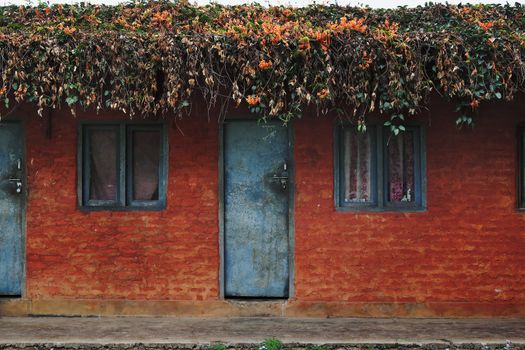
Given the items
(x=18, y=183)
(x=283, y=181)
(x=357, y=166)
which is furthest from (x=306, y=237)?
(x=18, y=183)

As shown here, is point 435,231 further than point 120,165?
No

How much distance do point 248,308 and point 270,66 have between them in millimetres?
A: 2906

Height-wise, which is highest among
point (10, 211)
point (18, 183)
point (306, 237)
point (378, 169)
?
point (378, 169)

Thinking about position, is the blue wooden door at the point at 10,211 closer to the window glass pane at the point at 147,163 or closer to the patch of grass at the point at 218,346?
the window glass pane at the point at 147,163

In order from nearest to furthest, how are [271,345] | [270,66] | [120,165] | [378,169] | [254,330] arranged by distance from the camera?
[271,345], [270,66], [254,330], [378,169], [120,165]

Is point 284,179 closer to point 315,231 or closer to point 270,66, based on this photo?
point 315,231

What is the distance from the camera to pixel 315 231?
8.08 metres

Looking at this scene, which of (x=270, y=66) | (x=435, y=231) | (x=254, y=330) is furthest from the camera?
(x=435, y=231)

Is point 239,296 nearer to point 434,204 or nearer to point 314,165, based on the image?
point 314,165

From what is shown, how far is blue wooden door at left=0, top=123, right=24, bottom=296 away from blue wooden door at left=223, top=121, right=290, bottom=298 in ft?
8.23

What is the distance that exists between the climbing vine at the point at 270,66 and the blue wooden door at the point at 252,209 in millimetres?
811

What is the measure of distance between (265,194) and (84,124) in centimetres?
234

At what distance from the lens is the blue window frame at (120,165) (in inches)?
324

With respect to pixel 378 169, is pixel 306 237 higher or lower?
lower
